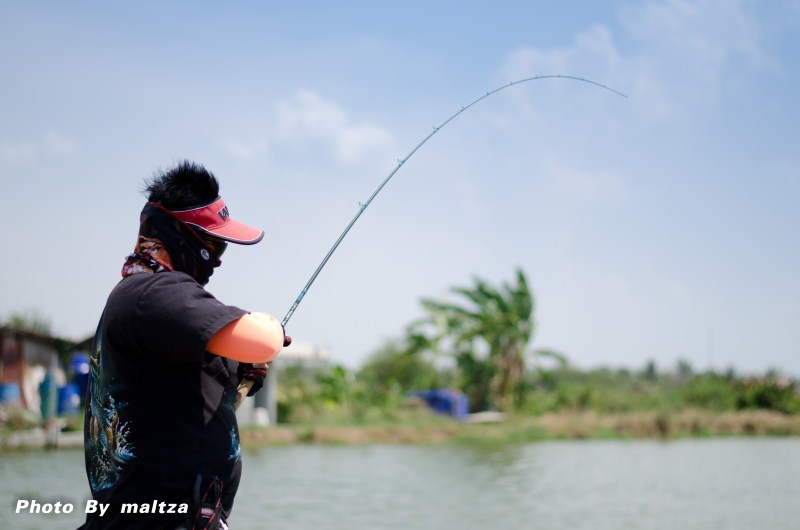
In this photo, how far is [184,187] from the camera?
2207 mm

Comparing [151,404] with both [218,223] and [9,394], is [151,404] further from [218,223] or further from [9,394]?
[9,394]

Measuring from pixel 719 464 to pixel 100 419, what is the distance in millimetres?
16441

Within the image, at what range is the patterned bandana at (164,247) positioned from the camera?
2.13m

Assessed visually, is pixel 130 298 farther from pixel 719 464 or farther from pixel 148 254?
pixel 719 464

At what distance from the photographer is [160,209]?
2174mm

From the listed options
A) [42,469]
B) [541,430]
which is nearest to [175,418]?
[42,469]

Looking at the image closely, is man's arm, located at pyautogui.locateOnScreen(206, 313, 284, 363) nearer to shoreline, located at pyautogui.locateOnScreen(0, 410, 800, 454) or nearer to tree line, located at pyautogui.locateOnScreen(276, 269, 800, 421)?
shoreline, located at pyautogui.locateOnScreen(0, 410, 800, 454)

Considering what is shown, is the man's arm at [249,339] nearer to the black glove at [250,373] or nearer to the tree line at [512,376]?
the black glove at [250,373]

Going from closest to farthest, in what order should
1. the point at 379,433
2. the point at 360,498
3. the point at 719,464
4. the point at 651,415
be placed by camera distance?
the point at 360,498
the point at 719,464
the point at 379,433
the point at 651,415

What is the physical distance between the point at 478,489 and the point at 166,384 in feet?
38.1

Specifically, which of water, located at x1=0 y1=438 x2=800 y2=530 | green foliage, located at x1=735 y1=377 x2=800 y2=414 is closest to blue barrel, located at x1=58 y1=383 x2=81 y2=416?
water, located at x1=0 y1=438 x2=800 y2=530

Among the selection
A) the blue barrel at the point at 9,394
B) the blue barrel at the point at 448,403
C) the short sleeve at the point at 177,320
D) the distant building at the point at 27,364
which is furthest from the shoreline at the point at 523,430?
the short sleeve at the point at 177,320

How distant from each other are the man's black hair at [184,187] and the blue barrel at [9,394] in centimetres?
1691

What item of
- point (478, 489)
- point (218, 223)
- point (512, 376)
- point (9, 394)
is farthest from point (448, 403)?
point (218, 223)
